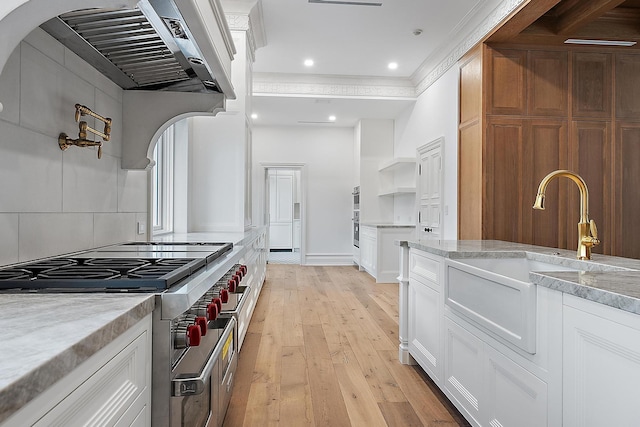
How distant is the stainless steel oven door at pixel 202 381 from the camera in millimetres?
1008

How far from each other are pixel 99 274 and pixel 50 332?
45 cm

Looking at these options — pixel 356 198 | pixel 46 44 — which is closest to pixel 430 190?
pixel 356 198

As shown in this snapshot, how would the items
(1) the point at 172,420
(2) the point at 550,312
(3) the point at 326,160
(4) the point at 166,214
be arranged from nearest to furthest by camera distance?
(1) the point at 172,420
(2) the point at 550,312
(4) the point at 166,214
(3) the point at 326,160

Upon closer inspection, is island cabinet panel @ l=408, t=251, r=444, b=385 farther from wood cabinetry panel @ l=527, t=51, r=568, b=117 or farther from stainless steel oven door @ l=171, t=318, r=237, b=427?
wood cabinetry panel @ l=527, t=51, r=568, b=117

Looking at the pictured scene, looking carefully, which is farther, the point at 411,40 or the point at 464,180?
the point at 411,40

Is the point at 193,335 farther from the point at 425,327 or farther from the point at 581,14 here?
the point at 581,14

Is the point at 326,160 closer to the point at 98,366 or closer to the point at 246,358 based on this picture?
the point at 246,358

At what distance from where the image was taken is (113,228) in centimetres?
199

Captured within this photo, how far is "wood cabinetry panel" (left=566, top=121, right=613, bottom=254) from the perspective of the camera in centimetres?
409

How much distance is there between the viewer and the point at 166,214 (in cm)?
361


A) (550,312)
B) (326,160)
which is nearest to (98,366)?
(550,312)

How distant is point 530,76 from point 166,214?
367 cm

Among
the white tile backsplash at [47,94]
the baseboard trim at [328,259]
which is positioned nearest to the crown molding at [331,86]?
the baseboard trim at [328,259]

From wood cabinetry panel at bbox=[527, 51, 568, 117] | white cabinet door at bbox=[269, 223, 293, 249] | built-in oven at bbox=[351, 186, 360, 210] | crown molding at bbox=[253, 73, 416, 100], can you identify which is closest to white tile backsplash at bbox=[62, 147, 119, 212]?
wood cabinetry panel at bbox=[527, 51, 568, 117]
